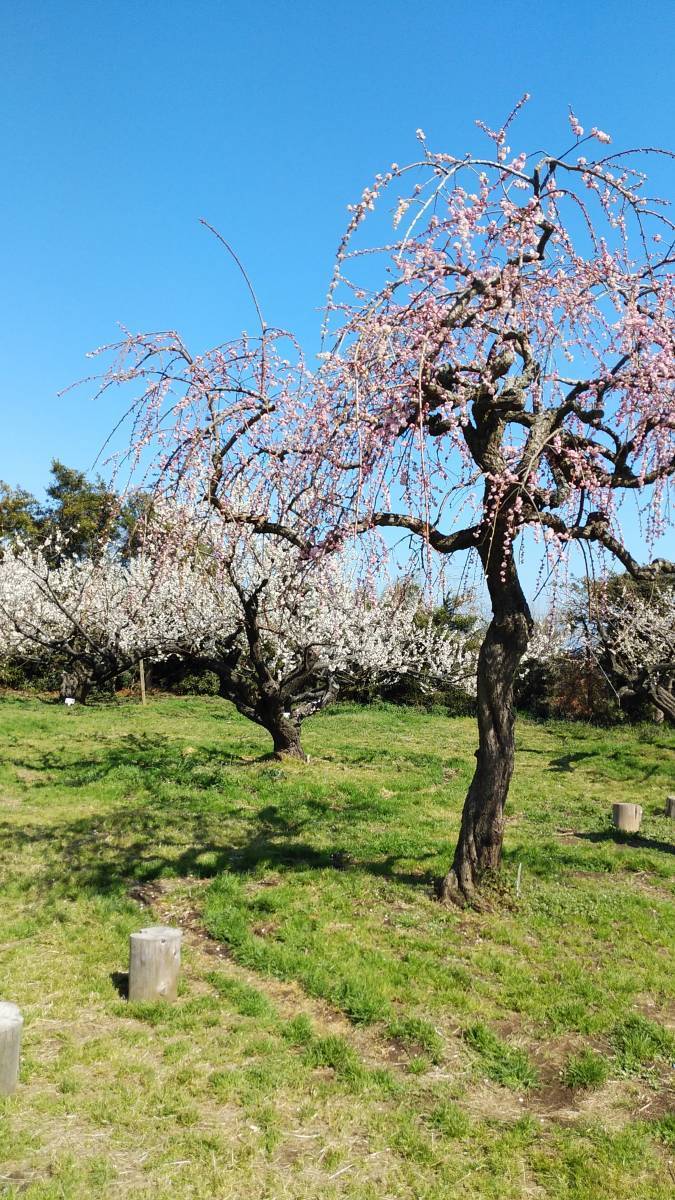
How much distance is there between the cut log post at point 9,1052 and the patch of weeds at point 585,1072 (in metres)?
2.91

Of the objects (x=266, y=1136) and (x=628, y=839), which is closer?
(x=266, y=1136)

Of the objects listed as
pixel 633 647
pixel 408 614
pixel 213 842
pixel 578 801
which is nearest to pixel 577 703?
pixel 633 647

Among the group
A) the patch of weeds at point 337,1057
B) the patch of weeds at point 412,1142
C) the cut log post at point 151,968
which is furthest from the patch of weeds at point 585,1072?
the cut log post at point 151,968

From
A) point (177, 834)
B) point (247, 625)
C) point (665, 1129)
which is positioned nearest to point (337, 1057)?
point (665, 1129)

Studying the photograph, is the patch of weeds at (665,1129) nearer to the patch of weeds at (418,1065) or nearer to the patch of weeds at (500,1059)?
the patch of weeds at (500,1059)

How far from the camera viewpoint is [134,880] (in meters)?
7.25

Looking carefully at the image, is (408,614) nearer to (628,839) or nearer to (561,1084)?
(628,839)

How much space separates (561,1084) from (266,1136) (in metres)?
1.65

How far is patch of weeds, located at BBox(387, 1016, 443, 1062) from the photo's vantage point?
457cm

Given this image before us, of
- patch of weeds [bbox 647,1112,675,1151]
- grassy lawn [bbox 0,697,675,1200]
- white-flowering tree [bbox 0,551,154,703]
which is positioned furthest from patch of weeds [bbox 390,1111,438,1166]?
white-flowering tree [bbox 0,551,154,703]

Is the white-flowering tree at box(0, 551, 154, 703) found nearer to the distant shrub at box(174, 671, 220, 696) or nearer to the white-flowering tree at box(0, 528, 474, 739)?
the white-flowering tree at box(0, 528, 474, 739)

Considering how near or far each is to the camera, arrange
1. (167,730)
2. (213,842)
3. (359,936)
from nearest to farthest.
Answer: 1. (359,936)
2. (213,842)
3. (167,730)

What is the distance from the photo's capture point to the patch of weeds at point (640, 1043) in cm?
445

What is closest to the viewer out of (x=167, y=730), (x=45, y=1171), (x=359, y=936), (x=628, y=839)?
(x=45, y=1171)
